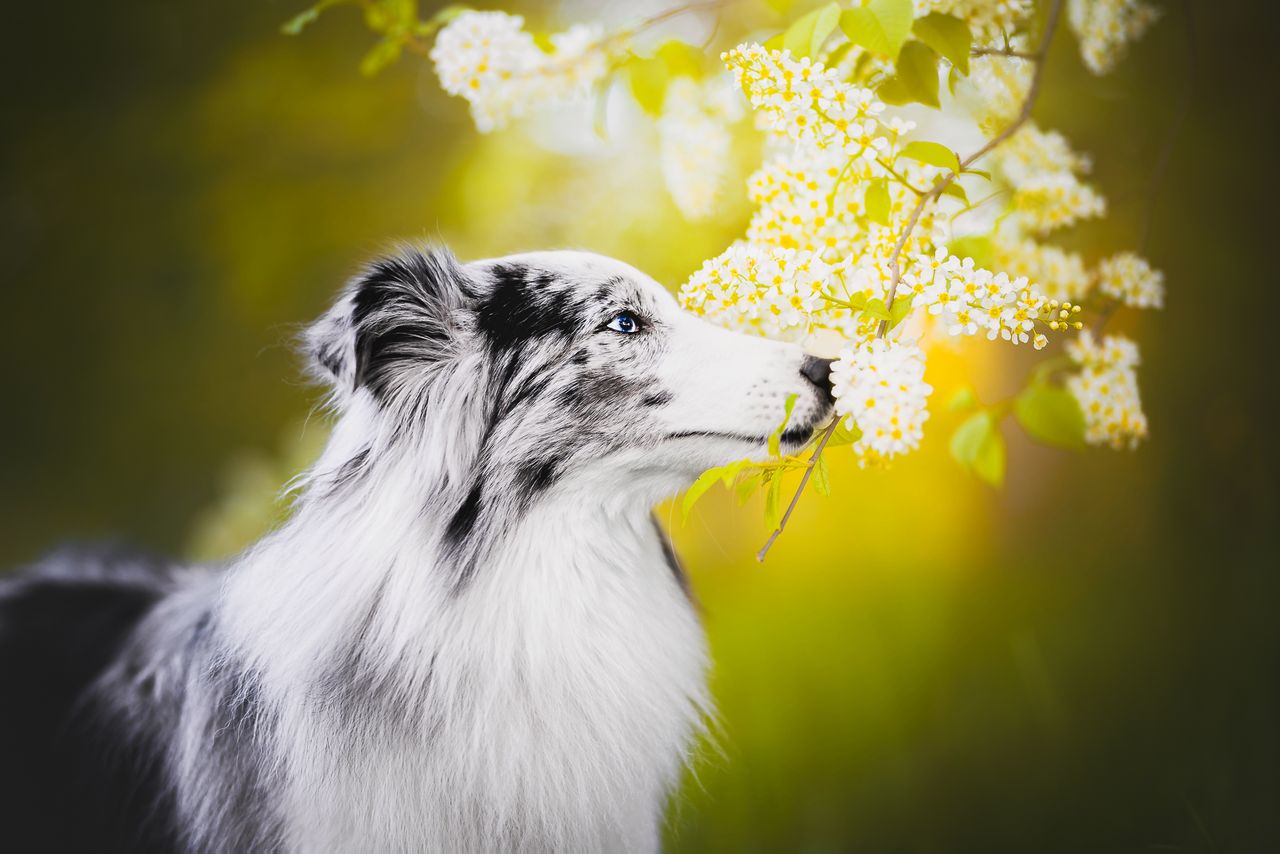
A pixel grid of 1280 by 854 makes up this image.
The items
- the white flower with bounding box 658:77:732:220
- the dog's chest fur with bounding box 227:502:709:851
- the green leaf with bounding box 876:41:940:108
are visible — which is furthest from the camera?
the white flower with bounding box 658:77:732:220

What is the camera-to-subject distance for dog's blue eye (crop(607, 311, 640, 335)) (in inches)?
56.0

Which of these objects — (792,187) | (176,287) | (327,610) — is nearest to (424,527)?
(327,610)

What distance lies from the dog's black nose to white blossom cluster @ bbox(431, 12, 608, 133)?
0.73 meters

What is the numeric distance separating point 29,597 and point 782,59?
2.05 meters

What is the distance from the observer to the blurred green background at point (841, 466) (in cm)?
225

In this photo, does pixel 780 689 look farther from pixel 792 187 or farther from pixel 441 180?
pixel 441 180

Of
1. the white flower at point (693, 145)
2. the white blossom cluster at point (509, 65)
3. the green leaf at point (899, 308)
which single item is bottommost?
the green leaf at point (899, 308)

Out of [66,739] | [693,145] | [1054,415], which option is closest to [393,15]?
[693,145]

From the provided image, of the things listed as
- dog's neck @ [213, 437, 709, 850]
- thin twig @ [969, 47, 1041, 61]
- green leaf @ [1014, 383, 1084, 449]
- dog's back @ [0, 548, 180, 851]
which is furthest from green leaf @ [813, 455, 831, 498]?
dog's back @ [0, 548, 180, 851]

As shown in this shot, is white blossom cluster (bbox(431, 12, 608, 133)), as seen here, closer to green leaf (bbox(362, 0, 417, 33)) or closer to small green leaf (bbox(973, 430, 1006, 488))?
green leaf (bbox(362, 0, 417, 33))

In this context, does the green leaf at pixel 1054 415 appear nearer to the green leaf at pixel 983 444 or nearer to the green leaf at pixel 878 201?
the green leaf at pixel 983 444

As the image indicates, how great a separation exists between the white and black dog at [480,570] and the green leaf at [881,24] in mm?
478

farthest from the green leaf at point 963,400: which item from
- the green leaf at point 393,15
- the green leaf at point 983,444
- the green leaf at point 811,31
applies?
the green leaf at point 393,15

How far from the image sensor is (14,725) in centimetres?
169
